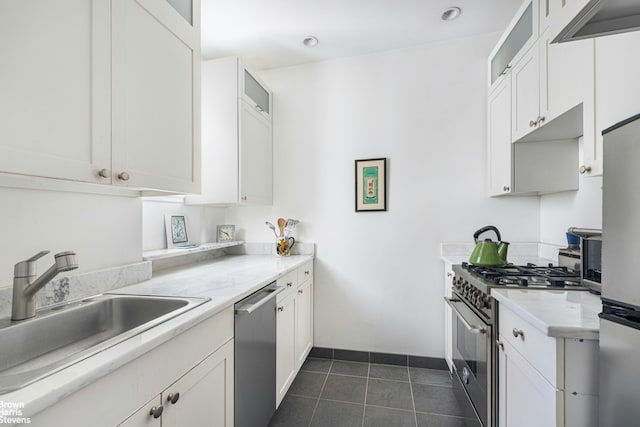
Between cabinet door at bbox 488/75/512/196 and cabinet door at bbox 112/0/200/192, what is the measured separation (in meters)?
2.01

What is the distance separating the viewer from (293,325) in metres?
2.08

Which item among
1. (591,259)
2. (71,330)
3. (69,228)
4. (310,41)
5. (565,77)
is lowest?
(71,330)

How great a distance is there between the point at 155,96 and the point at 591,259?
2.08 metres

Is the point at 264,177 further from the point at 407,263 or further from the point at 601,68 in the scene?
the point at 601,68

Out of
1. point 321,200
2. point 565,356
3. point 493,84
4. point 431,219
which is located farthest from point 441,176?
point 565,356

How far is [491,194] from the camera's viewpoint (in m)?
2.23

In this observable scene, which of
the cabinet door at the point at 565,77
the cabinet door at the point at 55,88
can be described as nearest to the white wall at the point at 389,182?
the cabinet door at the point at 565,77

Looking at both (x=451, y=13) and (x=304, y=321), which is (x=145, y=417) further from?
(x=451, y=13)

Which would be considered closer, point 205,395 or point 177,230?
point 205,395

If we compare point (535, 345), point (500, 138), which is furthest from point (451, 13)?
point (535, 345)

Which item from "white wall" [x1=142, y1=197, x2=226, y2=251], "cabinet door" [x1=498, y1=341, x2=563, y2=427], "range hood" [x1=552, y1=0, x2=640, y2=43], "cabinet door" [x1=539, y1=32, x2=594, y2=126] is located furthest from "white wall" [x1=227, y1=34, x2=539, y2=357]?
"range hood" [x1=552, y1=0, x2=640, y2=43]

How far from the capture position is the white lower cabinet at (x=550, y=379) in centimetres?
87

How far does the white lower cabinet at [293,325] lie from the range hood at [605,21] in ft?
5.69

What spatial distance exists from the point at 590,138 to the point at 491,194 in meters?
1.12
